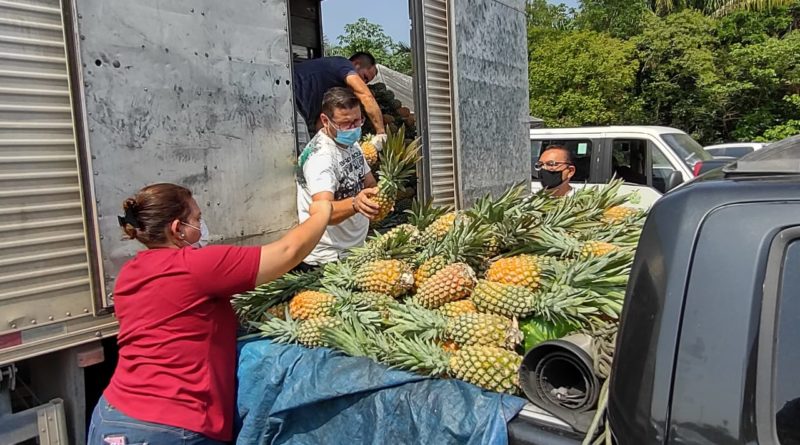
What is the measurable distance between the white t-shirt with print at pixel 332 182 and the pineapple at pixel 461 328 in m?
1.17

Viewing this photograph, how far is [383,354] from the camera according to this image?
2.61 m

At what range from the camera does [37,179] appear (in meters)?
2.95

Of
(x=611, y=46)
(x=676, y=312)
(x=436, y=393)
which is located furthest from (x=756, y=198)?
(x=611, y=46)

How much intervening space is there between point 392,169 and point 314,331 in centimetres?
115

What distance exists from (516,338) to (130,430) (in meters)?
1.66

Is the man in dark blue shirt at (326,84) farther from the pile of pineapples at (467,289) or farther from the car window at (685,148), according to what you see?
the car window at (685,148)

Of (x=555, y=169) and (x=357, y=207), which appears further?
(x=555, y=169)

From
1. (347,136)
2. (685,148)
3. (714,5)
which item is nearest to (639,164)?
(685,148)

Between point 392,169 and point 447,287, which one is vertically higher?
point 392,169

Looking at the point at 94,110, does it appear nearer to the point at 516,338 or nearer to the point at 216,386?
the point at 216,386

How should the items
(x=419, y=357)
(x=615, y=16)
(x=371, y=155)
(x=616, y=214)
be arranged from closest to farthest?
1. (x=419, y=357)
2. (x=616, y=214)
3. (x=371, y=155)
4. (x=615, y=16)

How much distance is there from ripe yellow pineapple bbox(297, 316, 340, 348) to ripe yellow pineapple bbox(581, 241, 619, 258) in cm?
127

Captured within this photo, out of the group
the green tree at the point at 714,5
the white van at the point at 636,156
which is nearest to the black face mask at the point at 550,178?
the white van at the point at 636,156

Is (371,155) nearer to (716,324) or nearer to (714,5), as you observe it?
(716,324)
